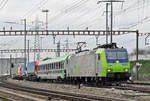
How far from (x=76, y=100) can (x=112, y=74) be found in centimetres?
972

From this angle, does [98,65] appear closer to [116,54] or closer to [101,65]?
[101,65]

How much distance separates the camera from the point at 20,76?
77.8 meters

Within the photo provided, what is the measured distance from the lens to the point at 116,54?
2961cm

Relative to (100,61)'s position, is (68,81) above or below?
below

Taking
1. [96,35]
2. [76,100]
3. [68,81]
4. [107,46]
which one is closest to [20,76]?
[96,35]

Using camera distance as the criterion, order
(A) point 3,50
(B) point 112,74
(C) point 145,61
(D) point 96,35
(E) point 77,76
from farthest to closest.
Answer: (A) point 3,50, (C) point 145,61, (D) point 96,35, (E) point 77,76, (B) point 112,74

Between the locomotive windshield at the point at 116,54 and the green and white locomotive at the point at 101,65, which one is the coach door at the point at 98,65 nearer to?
the green and white locomotive at the point at 101,65

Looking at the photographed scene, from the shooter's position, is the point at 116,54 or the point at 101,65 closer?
the point at 101,65

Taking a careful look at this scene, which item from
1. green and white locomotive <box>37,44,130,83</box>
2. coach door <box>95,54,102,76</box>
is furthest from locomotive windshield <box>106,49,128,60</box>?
coach door <box>95,54,102,76</box>

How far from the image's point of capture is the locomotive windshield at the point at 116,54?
29320 millimetres

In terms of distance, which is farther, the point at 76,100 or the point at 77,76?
the point at 77,76

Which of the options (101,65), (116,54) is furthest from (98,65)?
(116,54)

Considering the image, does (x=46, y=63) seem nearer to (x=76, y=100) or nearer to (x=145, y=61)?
(x=145, y=61)

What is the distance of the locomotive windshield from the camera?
29.3 metres
